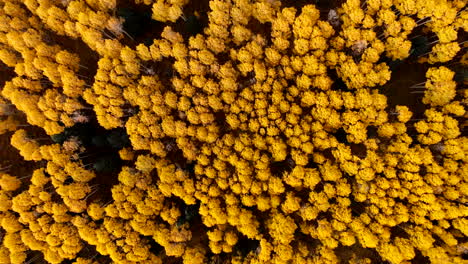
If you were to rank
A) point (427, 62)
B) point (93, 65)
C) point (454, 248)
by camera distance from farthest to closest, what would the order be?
point (93, 65)
point (427, 62)
point (454, 248)

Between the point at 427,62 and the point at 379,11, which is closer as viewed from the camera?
the point at 379,11

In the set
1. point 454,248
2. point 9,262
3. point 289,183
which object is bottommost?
point 9,262

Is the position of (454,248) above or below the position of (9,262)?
above

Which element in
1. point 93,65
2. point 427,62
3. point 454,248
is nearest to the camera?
point 454,248

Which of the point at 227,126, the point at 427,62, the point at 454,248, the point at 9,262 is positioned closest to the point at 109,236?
the point at 9,262

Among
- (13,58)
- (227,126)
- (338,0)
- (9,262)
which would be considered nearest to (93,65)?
(13,58)

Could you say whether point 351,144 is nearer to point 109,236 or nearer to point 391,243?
point 391,243

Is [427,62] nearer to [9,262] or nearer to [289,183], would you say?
[289,183]
